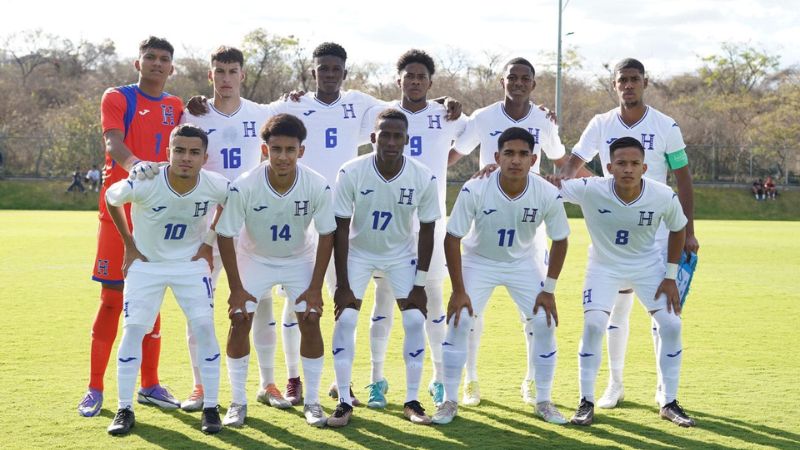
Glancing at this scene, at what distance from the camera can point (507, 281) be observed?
19.1ft

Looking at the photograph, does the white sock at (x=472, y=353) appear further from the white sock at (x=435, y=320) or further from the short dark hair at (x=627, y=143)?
the short dark hair at (x=627, y=143)

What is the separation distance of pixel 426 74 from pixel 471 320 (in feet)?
6.19

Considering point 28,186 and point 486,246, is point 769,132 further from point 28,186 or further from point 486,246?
point 486,246

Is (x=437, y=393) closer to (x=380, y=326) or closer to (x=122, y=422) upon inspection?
(x=380, y=326)

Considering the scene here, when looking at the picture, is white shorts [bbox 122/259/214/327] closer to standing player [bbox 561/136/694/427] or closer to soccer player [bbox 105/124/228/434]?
soccer player [bbox 105/124/228/434]

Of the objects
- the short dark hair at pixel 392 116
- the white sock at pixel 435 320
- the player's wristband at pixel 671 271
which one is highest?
the short dark hair at pixel 392 116

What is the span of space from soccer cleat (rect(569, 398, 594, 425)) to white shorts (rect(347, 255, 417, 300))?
1351 mm

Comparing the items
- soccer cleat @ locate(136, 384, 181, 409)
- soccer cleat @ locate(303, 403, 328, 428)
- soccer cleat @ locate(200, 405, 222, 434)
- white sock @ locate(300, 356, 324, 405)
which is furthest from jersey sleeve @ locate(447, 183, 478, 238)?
soccer cleat @ locate(136, 384, 181, 409)

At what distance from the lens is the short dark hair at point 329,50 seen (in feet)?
20.9

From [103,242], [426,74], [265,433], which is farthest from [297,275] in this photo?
[426,74]

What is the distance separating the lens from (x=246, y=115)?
630cm

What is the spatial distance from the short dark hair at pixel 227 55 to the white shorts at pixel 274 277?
4.74 feet

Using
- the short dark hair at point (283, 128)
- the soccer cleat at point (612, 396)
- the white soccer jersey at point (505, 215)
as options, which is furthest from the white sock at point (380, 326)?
the soccer cleat at point (612, 396)

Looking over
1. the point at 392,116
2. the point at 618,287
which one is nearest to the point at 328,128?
the point at 392,116
